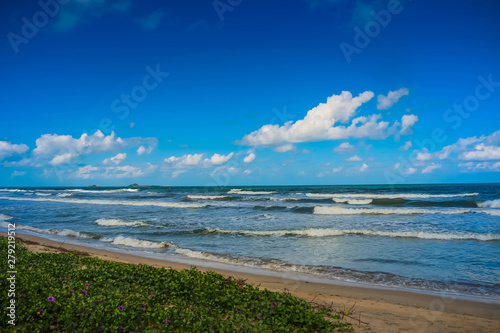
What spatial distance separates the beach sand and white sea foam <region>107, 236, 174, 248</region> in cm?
615

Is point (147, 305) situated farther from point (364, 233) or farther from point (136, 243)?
point (364, 233)

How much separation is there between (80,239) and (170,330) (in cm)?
1348

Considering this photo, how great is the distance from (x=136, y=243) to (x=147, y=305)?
9839mm

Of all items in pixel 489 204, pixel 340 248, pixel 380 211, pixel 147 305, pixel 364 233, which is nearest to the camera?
pixel 147 305

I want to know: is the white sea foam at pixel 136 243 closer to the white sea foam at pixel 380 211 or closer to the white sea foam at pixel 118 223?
the white sea foam at pixel 118 223

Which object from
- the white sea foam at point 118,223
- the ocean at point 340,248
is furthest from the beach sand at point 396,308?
the white sea foam at point 118,223

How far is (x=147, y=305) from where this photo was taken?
4.96m

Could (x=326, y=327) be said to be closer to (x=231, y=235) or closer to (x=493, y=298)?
(x=493, y=298)

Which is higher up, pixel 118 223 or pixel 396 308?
pixel 118 223

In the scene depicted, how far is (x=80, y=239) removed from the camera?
15219 mm

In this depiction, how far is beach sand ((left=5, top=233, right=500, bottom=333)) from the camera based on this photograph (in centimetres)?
534

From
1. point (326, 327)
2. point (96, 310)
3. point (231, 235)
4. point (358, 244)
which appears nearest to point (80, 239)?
point (231, 235)

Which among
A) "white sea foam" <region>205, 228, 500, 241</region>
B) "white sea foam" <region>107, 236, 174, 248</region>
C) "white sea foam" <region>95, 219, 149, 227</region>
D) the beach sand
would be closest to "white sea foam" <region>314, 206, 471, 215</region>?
"white sea foam" <region>205, 228, 500, 241</region>

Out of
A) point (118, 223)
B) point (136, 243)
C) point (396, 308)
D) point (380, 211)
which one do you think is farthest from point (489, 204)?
point (118, 223)
